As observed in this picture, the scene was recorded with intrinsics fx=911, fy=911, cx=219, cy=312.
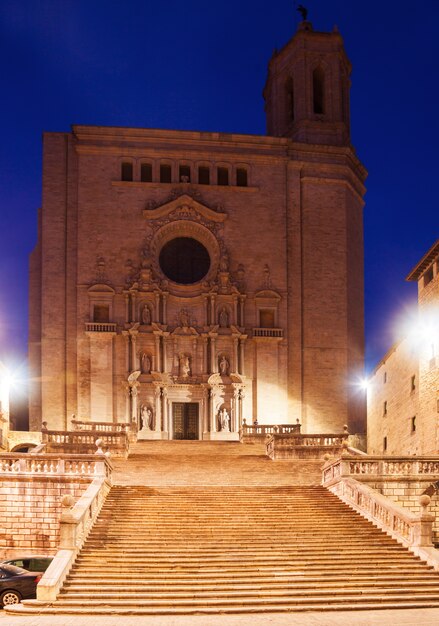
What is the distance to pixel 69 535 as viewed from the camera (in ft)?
62.7

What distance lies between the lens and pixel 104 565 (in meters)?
19.0

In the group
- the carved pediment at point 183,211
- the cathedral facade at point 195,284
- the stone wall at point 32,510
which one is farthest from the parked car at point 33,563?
the carved pediment at point 183,211

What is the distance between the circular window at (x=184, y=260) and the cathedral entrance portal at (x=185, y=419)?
231 inches

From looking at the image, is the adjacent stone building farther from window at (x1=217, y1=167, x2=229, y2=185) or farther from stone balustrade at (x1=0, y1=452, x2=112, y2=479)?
stone balustrade at (x1=0, y1=452, x2=112, y2=479)

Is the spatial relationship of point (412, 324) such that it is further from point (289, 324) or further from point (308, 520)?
point (308, 520)

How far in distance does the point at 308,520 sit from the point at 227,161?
25116mm

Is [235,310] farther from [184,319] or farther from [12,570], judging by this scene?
[12,570]

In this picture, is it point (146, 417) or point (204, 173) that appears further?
point (204, 173)

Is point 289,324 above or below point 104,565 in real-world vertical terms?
above

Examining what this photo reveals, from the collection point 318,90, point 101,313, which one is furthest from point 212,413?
point 318,90

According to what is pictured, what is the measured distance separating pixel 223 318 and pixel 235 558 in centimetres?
2331

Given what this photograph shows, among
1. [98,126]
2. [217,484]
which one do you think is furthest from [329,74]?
[217,484]

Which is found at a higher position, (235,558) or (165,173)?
Result: (165,173)

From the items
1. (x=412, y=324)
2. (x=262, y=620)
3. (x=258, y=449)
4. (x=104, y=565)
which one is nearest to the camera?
Answer: (x=262, y=620)
